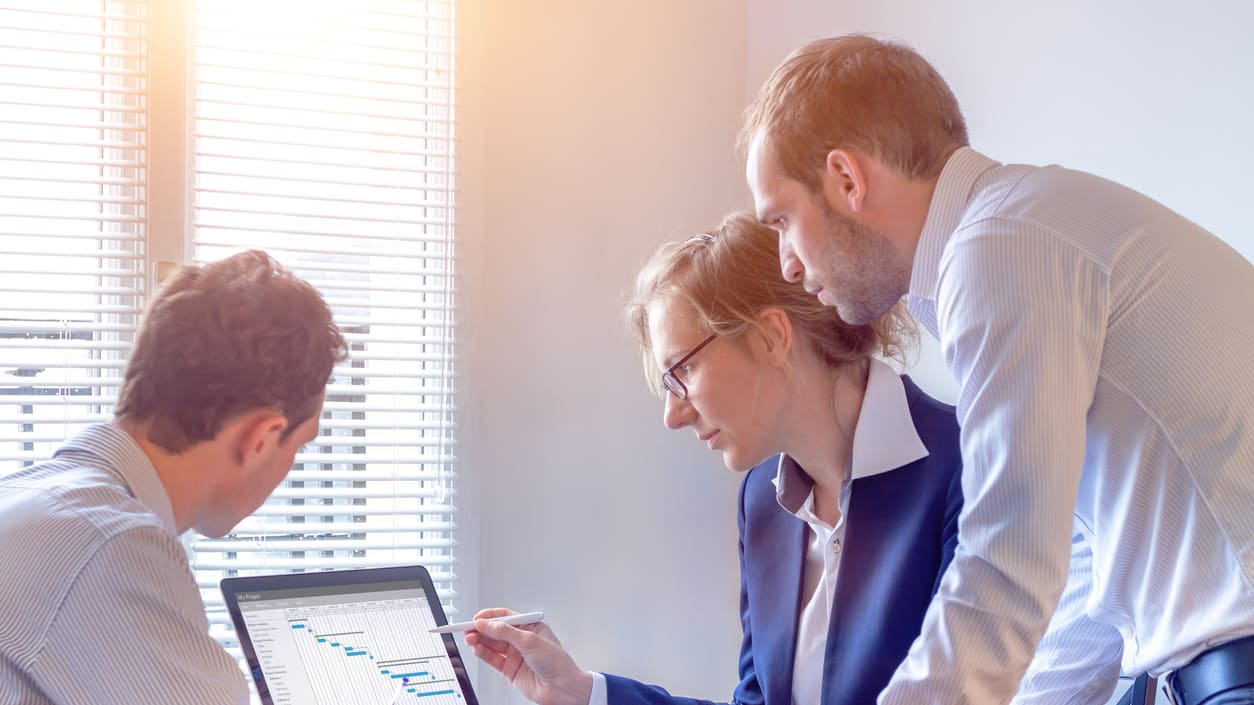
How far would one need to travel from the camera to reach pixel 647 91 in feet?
8.93

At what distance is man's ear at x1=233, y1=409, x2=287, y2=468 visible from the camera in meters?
1.21

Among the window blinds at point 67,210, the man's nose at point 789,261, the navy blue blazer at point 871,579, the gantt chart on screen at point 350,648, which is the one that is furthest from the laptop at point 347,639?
the window blinds at point 67,210

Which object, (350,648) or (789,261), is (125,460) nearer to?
(350,648)

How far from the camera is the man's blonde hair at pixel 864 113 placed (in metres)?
1.33

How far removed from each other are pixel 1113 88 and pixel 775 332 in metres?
0.78

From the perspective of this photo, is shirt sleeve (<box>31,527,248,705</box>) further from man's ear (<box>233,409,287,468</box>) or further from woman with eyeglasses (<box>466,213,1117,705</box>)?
woman with eyeglasses (<box>466,213,1117,705</box>)

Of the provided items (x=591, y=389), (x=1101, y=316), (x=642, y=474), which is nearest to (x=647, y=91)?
(x=591, y=389)

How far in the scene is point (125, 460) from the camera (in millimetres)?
1145

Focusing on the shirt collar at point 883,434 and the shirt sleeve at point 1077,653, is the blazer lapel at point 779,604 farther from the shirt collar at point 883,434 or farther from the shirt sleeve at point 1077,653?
the shirt sleeve at point 1077,653

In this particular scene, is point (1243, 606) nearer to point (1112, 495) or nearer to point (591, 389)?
point (1112, 495)

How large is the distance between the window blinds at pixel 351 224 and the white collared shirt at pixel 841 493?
100 centimetres

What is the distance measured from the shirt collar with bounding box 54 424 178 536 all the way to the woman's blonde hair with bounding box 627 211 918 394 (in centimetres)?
88

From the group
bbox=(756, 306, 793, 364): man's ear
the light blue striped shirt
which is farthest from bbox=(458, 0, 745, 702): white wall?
the light blue striped shirt

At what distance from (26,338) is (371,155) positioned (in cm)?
82
